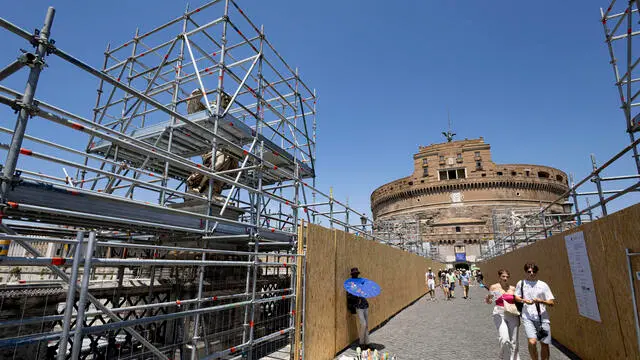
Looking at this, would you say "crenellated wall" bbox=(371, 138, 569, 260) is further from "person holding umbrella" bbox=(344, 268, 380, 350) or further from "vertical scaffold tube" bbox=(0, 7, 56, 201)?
"vertical scaffold tube" bbox=(0, 7, 56, 201)

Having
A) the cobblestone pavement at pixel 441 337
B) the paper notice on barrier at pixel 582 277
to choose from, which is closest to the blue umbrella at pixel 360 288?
the cobblestone pavement at pixel 441 337

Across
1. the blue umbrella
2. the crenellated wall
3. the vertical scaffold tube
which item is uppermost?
the crenellated wall

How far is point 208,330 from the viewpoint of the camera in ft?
21.3

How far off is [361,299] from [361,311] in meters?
0.30

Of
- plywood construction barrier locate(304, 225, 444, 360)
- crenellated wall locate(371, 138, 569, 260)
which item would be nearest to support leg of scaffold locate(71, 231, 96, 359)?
plywood construction barrier locate(304, 225, 444, 360)

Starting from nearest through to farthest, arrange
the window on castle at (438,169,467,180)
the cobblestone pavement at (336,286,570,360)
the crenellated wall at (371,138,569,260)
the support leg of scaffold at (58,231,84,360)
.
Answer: the support leg of scaffold at (58,231,84,360) → the cobblestone pavement at (336,286,570,360) → the crenellated wall at (371,138,569,260) → the window on castle at (438,169,467,180)

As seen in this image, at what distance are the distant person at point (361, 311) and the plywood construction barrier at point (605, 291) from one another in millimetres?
4209

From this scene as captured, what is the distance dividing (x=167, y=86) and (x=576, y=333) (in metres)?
11.3

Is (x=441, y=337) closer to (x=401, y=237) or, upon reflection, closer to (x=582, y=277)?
(x=582, y=277)

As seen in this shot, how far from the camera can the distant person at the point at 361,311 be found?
23.6 ft

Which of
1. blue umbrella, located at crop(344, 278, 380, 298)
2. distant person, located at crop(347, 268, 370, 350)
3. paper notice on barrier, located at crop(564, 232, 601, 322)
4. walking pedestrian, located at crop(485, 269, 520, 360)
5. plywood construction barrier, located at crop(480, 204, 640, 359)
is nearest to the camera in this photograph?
plywood construction barrier, located at crop(480, 204, 640, 359)

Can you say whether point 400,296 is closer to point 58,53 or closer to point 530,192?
point 58,53

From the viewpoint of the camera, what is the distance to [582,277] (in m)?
6.08

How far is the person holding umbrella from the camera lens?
7.03 m
